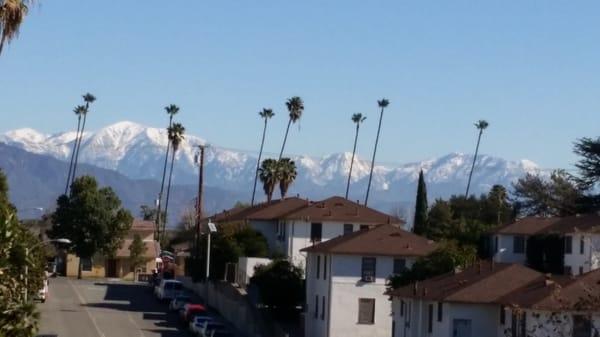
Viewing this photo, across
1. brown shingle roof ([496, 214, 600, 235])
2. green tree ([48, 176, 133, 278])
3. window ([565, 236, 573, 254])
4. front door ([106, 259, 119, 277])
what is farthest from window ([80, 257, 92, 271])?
window ([565, 236, 573, 254])

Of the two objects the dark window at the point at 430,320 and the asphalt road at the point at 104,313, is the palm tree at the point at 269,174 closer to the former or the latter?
the asphalt road at the point at 104,313

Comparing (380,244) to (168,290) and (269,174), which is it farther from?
(269,174)

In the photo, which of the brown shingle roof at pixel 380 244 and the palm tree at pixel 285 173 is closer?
the brown shingle roof at pixel 380 244

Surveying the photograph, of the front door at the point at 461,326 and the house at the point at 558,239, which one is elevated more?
the house at the point at 558,239

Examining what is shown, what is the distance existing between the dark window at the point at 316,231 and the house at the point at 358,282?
16.5 meters

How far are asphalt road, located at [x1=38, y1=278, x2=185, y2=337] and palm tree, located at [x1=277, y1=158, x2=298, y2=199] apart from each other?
29.8m

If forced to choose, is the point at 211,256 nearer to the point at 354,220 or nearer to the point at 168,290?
the point at 168,290

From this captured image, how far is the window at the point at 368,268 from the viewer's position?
78188mm

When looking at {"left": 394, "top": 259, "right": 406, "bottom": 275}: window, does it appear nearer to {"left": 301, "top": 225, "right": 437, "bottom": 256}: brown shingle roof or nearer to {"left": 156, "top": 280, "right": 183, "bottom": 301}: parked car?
{"left": 301, "top": 225, "right": 437, "bottom": 256}: brown shingle roof

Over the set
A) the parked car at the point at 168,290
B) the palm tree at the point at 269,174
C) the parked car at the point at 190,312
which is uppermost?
the palm tree at the point at 269,174

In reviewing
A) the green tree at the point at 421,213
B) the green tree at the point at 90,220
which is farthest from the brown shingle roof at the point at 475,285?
the green tree at the point at 90,220

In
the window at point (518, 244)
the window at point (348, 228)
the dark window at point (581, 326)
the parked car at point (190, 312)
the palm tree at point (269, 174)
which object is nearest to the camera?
the dark window at point (581, 326)

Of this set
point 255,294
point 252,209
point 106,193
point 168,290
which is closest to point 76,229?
point 106,193

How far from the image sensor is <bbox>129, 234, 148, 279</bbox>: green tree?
12781 centimetres
